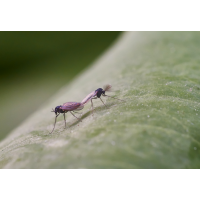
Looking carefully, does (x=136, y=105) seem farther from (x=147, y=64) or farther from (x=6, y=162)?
(x=147, y=64)

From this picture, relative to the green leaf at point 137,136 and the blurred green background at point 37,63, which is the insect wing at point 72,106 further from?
the blurred green background at point 37,63

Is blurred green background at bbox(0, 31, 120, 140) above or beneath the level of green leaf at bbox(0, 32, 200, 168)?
above

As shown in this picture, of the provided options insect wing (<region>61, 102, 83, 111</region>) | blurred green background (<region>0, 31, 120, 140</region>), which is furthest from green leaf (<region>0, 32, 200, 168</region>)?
blurred green background (<region>0, 31, 120, 140</region>)

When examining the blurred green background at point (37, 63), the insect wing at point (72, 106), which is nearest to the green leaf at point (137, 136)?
the insect wing at point (72, 106)

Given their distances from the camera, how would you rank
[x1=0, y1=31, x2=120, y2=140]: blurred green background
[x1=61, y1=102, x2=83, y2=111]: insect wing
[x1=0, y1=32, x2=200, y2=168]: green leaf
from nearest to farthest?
[x1=0, y1=32, x2=200, y2=168]: green leaf → [x1=61, y1=102, x2=83, y2=111]: insect wing → [x1=0, y1=31, x2=120, y2=140]: blurred green background

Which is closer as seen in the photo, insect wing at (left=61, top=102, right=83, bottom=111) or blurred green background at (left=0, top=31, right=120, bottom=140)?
insect wing at (left=61, top=102, right=83, bottom=111)

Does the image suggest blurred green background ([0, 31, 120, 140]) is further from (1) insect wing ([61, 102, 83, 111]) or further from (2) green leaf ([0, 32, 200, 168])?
(2) green leaf ([0, 32, 200, 168])

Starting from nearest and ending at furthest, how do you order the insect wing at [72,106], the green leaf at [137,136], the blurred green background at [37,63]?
the green leaf at [137,136] < the insect wing at [72,106] < the blurred green background at [37,63]

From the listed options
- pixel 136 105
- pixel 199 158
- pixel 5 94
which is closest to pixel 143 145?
pixel 199 158
